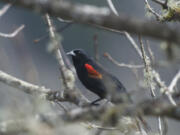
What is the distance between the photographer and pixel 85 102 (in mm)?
3723

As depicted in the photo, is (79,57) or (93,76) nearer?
(93,76)

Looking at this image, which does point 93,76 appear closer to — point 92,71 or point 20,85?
point 92,71

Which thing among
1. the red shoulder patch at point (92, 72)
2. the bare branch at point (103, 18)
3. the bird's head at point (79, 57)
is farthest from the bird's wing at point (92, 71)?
the bare branch at point (103, 18)

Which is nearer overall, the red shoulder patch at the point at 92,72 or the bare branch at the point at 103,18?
the bare branch at the point at 103,18

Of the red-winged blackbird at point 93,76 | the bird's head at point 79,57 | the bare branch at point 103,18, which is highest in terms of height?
the bare branch at point 103,18

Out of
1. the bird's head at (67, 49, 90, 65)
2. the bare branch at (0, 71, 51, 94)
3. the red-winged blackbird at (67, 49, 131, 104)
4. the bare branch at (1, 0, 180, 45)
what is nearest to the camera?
the bare branch at (1, 0, 180, 45)

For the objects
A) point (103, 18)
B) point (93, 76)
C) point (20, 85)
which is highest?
point (103, 18)

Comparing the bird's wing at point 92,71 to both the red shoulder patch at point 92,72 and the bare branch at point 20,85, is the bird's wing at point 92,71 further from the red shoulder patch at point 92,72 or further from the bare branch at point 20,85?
the bare branch at point 20,85

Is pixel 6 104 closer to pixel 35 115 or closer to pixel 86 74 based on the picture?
pixel 35 115

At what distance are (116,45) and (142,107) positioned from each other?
47.5 feet

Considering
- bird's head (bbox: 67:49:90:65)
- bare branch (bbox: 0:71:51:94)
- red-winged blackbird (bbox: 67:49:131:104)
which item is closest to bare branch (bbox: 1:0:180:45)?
bare branch (bbox: 0:71:51:94)

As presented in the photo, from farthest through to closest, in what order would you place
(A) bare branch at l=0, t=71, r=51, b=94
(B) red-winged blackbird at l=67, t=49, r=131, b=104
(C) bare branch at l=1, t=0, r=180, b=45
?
(B) red-winged blackbird at l=67, t=49, r=131, b=104
(A) bare branch at l=0, t=71, r=51, b=94
(C) bare branch at l=1, t=0, r=180, b=45

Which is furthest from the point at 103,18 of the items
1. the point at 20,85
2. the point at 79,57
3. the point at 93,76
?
the point at 79,57

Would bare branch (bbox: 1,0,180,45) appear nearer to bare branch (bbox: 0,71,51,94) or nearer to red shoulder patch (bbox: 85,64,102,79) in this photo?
bare branch (bbox: 0,71,51,94)
